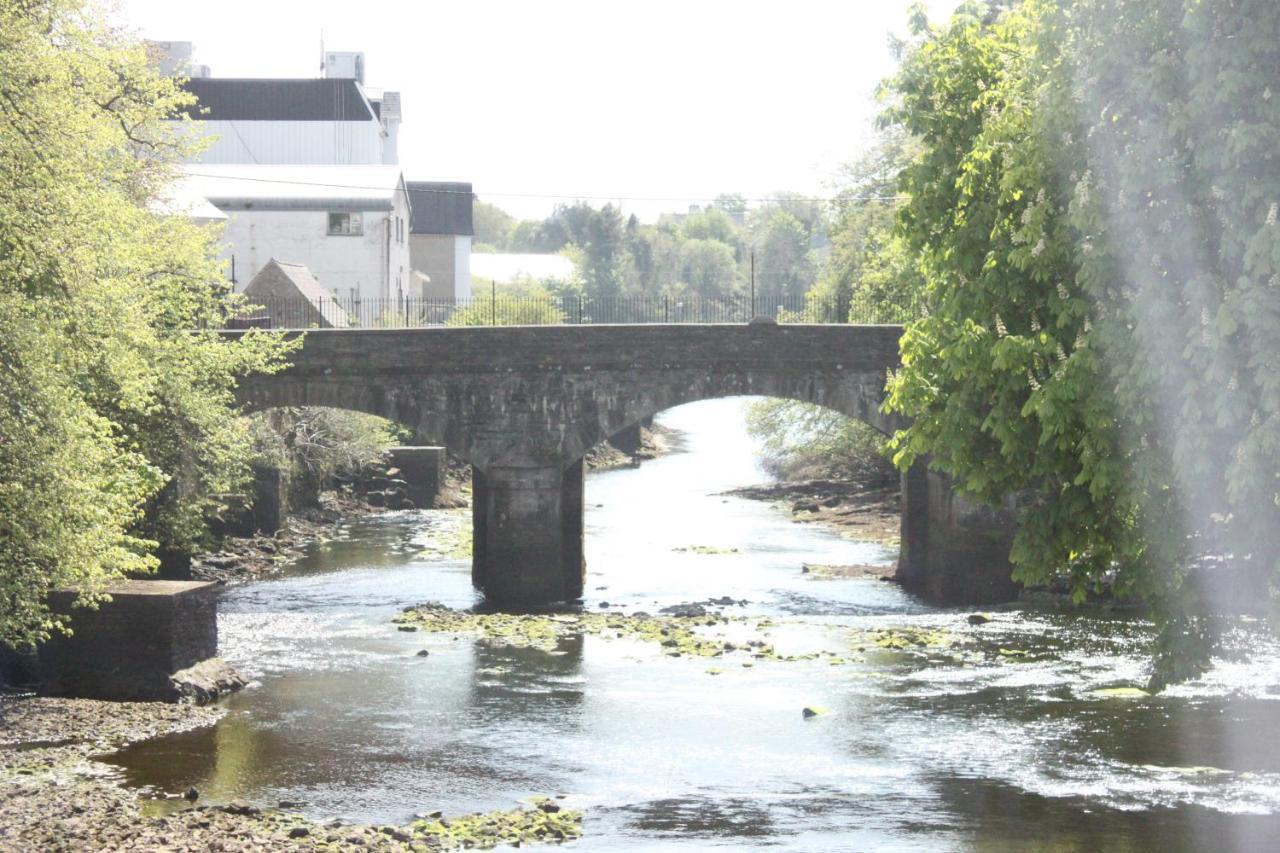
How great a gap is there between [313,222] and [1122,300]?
54303 millimetres

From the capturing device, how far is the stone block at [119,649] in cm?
2369

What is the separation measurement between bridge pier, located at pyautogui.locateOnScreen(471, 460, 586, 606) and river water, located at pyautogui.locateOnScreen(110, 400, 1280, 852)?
4.01ft

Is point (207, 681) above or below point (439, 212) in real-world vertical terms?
below

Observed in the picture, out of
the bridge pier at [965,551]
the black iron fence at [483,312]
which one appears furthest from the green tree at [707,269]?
the bridge pier at [965,551]

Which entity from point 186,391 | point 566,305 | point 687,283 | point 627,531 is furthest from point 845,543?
point 687,283

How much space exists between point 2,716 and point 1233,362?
1656 centimetres

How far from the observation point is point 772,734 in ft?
74.1

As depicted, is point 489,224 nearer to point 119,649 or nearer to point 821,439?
point 821,439

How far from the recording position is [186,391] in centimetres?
3055

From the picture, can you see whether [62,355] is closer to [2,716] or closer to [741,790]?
[2,716]

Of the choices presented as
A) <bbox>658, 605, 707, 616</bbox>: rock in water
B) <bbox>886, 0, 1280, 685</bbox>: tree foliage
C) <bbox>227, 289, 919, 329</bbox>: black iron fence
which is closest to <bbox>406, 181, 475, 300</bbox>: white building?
<bbox>227, 289, 919, 329</bbox>: black iron fence

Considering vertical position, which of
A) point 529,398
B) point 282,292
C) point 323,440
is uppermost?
point 282,292

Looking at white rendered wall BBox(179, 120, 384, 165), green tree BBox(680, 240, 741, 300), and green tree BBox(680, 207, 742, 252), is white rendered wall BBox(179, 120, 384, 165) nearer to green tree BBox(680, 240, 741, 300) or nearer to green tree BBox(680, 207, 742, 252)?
green tree BBox(680, 240, 741, 300)

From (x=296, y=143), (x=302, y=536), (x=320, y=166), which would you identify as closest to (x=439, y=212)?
(x=296, y=143)
